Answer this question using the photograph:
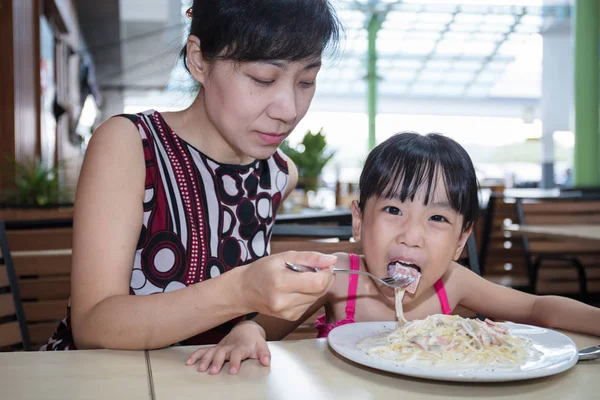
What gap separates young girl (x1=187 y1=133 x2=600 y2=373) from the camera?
132cm

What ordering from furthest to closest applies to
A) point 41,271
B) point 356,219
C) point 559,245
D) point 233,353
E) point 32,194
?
point 32,194 → point 559,245 → point 41,271 → point 356,219 → point 233,353

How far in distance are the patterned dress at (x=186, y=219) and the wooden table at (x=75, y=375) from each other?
1.20 ft

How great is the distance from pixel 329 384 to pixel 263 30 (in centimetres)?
69

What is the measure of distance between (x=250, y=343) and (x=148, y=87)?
20010 mm

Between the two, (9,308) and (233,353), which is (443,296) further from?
(9,308)

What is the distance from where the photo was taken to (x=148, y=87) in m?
20.0


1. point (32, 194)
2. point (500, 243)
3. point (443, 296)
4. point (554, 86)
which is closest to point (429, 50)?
point (554, 86)

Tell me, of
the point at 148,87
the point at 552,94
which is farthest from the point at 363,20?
the point at 148,87

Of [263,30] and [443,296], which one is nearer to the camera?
[263,30]

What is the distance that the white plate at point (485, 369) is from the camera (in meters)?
0.78

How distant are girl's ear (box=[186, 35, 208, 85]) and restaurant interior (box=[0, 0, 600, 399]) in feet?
0.47

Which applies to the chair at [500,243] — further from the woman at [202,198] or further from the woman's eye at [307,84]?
the woman's eye at [307,84]

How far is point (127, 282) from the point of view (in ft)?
3.63

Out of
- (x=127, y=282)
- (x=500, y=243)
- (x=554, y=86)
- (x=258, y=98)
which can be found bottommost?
(x=500, y=243)
